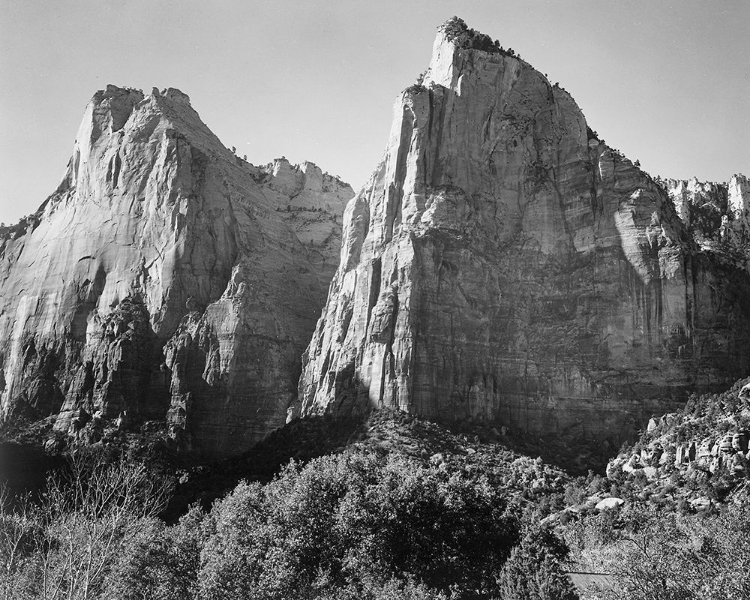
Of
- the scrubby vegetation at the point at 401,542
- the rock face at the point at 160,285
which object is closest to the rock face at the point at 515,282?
the rock face at the point at 160,285

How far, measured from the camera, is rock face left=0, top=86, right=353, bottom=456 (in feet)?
455

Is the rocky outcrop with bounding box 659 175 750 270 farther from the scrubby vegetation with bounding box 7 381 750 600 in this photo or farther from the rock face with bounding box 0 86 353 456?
the scrubby vegetation with bounding box 7 381 750 600

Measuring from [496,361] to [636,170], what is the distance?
102 ft

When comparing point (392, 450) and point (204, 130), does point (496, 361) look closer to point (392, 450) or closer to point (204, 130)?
point (392, 450)

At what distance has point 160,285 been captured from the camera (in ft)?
486

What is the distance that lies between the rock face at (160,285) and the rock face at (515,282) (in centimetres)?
1432

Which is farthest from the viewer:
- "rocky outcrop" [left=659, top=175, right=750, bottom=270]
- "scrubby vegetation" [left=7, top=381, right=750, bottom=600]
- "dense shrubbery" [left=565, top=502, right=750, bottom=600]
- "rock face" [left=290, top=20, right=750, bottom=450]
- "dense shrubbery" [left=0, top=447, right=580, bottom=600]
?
"rocky outcrop" [left=659, top=175, right=750, bottom=270]

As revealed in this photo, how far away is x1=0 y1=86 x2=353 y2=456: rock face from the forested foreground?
A: 63.8 meters

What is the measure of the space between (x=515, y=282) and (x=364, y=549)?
219 ft

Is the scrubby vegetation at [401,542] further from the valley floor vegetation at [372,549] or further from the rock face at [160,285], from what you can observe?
the rock face at [160,285]

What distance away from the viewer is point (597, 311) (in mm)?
118438

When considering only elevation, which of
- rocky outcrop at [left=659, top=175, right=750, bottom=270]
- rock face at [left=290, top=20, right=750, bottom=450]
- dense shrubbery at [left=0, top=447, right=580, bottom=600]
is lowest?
dense shrubbery at [left=0, top=447, right=580, bottom=600]

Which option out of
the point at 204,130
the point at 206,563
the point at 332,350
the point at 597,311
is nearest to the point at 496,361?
the point at 597,311

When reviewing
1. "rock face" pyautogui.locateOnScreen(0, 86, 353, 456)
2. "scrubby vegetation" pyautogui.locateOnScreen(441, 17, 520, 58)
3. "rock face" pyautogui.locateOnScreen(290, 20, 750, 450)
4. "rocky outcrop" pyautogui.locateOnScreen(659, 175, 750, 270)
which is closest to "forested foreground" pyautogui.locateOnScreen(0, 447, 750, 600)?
"rock face" pyautogui.locateOnScreen(290, 20, 750, 450)
